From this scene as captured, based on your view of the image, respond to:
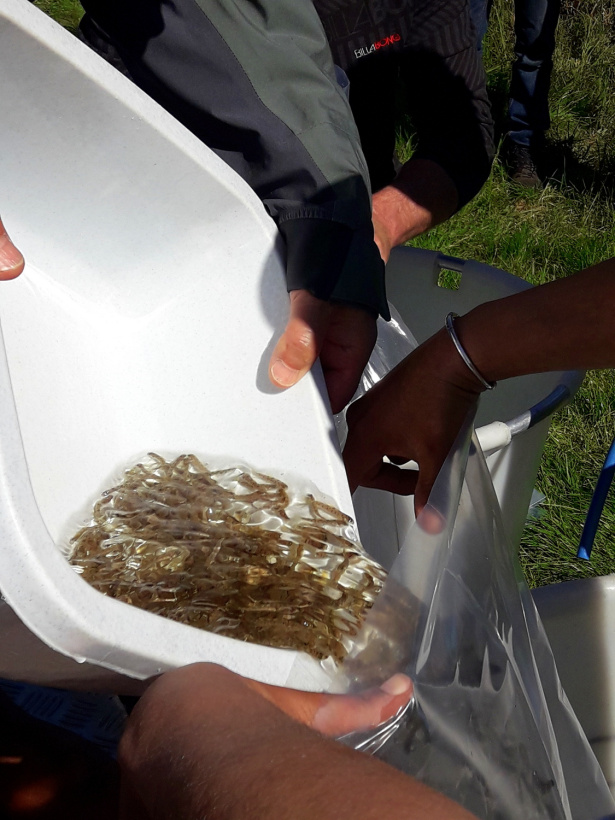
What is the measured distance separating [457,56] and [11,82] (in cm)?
86

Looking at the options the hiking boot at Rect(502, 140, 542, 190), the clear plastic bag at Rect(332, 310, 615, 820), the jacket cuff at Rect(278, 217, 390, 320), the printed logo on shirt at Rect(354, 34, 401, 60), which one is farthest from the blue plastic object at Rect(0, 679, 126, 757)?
the hiking boot at Rect(502, 140, 542, 190)

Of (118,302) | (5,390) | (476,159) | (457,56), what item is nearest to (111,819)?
(5,390)

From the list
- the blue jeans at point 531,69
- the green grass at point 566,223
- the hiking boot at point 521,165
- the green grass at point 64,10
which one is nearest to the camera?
the green grass at point 566,223

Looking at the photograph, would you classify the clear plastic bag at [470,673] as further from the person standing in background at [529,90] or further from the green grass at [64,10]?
the green grass at [64,10]

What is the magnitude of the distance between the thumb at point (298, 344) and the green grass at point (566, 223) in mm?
792

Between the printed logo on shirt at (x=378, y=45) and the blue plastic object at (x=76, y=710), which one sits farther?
the printed logo on shirt at (x=378, y=45)

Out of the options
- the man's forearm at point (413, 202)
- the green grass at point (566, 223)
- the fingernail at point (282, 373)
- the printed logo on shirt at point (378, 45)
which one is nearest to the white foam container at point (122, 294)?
the fingernail at point (282, 373)

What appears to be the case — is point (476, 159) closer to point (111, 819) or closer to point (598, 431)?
point (598, 431)

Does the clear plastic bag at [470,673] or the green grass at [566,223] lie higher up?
the clear plastic bag at [470,673]

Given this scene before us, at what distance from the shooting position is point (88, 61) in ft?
2.38

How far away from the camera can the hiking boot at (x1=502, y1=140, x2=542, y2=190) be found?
2344 mm

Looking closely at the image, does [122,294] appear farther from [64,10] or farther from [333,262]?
[64,10]

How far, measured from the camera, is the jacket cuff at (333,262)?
2.68ft

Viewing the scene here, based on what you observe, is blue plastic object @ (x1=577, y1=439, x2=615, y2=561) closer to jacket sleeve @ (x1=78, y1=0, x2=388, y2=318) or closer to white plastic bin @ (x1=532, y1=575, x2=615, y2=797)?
white plastic bin @ (x1=532, y1=575, x2=615, y2=797)
